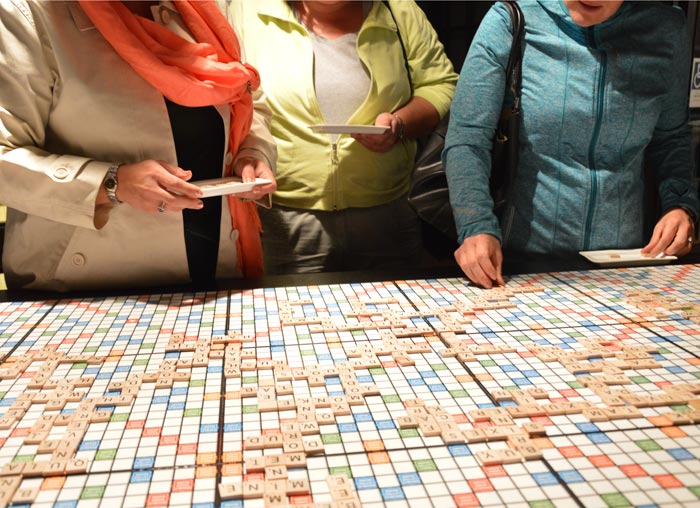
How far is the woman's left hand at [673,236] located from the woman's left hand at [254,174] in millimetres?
1220

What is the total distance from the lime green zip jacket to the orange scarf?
42 centimetres

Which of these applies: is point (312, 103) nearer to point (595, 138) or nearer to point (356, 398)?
point (595, 138)

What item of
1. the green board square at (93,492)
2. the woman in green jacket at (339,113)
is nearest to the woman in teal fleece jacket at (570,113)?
the woman in green jacket at (339,113)

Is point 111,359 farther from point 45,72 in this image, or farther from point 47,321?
point 45,72

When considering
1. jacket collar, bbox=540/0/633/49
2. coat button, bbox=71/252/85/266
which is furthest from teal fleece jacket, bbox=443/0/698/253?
coat button, bbox=71/252/85/266

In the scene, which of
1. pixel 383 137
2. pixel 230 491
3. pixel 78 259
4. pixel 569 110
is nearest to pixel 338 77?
pixel 383 137

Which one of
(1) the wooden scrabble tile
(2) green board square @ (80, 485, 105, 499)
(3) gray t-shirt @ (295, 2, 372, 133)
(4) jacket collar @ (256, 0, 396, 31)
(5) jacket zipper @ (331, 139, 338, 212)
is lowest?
(2) green board square @ (80, 485, 105, 499)

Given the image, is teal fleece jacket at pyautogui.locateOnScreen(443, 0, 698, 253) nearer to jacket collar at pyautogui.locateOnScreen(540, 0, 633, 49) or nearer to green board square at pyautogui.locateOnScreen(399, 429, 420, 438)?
jacket collar at pyautogui.locateOnScreen(540, 0, 633, 49)

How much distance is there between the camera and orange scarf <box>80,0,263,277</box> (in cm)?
171

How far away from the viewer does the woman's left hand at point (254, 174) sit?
6.42 ft

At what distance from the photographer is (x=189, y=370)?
54.9 inches

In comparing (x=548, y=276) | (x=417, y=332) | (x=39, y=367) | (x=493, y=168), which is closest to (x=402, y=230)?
(x=493, y=168)

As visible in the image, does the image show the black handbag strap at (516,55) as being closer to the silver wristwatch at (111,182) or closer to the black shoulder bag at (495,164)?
the black shoulder bag at (495,164)

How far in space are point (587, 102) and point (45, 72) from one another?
1542 mm
